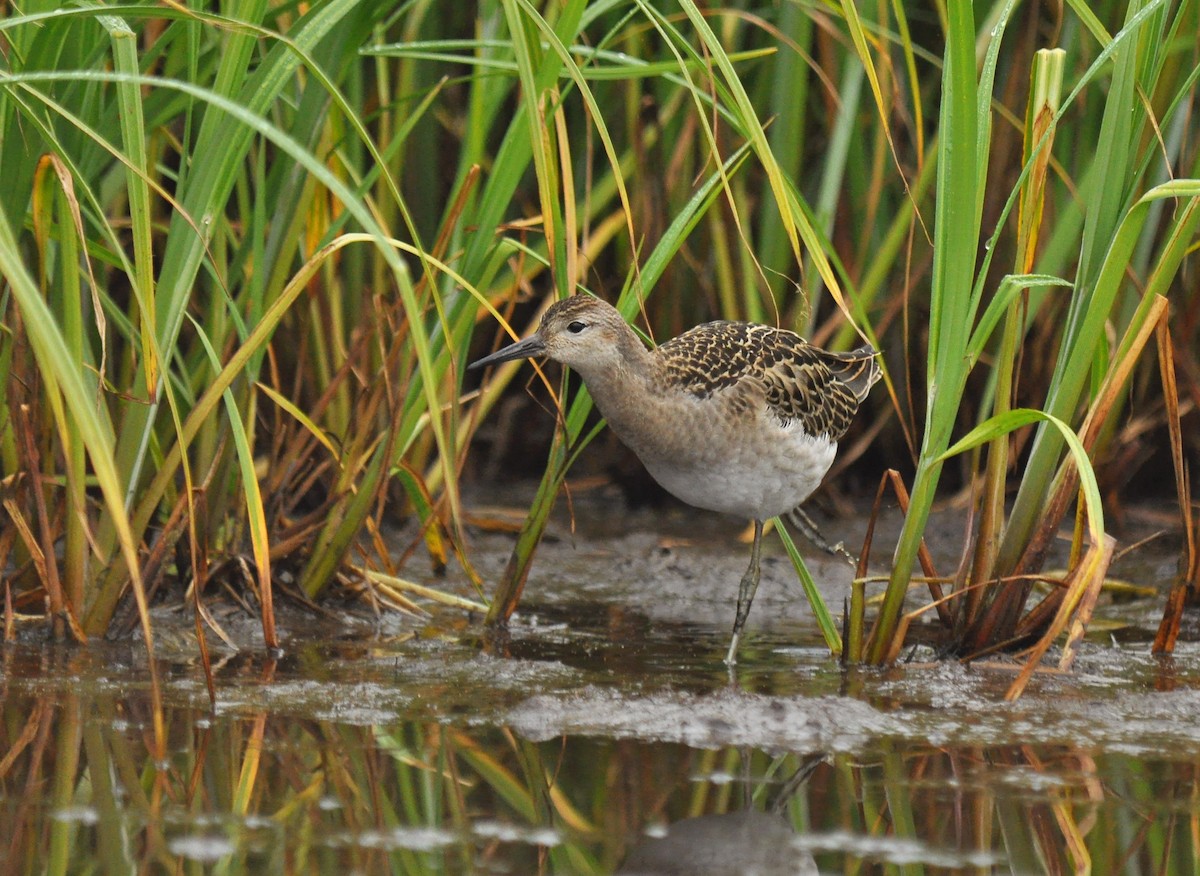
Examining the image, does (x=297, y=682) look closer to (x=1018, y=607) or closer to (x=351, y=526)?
(x=351, y=526)

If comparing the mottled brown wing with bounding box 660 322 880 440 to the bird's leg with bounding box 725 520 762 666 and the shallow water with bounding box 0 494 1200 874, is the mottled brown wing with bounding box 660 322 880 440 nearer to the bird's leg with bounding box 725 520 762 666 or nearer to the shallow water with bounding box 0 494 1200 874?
the bird's leg with bounding box 725 520 762 666

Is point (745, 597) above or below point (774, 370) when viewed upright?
below

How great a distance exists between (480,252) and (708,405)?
829mm

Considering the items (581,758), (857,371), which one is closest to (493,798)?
(581,758)

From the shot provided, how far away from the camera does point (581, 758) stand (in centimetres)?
358

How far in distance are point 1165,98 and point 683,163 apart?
1.77 metres

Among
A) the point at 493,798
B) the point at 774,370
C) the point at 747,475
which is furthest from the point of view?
→ the point at 774,370

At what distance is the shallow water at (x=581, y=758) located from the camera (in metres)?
2.98

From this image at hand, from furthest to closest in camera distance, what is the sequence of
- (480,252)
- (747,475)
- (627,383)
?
(747,475)
(627,383)
(480,252)

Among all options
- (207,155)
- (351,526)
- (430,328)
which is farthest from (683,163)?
(207,155)

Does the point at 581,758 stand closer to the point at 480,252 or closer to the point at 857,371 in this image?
the point at 480,252

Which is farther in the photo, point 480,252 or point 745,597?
point 745,597

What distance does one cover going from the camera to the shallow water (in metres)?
2.98

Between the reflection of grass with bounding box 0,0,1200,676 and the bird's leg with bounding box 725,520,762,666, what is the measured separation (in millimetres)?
339
